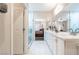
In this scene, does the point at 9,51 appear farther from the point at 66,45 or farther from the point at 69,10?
the point at 69,10

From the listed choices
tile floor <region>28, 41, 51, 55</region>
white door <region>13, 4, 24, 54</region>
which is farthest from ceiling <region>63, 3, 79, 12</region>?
tile floor <region>28, 41, 51, 55</region>

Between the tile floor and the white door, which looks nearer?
A: the white door

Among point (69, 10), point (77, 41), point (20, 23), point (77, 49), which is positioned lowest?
point (77, 49)

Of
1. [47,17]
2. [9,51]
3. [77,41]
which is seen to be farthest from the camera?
[47,17]

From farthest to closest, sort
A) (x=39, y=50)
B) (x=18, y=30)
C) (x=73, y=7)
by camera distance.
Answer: (x=39, y=50), (x=18, y=30), (x=73, y=7)

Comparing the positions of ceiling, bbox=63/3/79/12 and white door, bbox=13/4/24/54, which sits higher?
ceiling, bbox=63/3/79/12

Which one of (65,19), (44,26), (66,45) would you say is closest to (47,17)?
(44,26)

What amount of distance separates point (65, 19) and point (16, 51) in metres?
2.35

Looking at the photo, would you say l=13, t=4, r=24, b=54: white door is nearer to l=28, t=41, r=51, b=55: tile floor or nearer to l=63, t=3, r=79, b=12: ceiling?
l=28, t=41, r=51, b=55: tile floor

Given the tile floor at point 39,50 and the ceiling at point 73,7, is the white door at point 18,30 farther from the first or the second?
the ceiling at point 73,7

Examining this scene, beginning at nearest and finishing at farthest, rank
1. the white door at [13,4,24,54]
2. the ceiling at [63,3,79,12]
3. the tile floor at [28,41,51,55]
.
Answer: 1. the ceiling at [63,3,79,12]
2. the white door at [13,4,24,54]
3. the tile floor at [28,41,51,55]

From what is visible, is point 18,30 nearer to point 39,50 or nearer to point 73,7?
point 39,50

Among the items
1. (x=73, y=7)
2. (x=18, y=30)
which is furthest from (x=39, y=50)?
(x=73, y=7)

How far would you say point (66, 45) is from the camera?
262 centimetres
